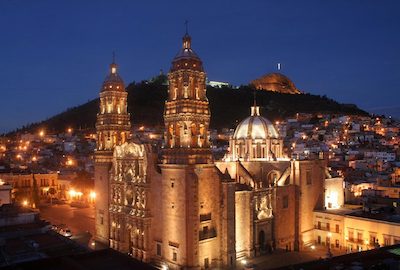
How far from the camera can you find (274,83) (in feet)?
580

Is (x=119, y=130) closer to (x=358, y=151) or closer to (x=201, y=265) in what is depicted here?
(x=201, y=265)

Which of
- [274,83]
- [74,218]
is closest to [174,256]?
[74,218]

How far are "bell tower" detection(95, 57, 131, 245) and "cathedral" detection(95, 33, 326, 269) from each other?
98mm

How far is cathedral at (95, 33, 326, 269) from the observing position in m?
32.8

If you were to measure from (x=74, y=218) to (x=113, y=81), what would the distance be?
21.7m

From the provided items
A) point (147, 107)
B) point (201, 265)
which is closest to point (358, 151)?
point (201, 265)

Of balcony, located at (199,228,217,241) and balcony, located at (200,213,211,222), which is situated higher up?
balcony, located at (200,213,211,222)

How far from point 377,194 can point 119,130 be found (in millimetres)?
33571

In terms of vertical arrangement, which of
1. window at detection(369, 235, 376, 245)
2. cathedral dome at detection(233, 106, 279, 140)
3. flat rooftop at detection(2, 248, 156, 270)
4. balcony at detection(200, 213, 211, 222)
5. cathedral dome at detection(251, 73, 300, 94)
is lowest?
window at detection(369, 235, 376, 245)

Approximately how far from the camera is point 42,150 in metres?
114

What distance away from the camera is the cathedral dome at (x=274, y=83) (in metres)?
A: 175

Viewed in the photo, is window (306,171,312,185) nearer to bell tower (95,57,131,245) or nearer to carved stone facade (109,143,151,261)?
carved stone facade (109,143,151,261)

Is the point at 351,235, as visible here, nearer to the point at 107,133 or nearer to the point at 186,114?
the point at 186,114

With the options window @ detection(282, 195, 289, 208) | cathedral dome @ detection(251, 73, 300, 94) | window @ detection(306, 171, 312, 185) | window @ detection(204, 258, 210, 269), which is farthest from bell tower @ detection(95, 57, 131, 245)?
cathedral dome @ detection(251, 73, 300, 94)
